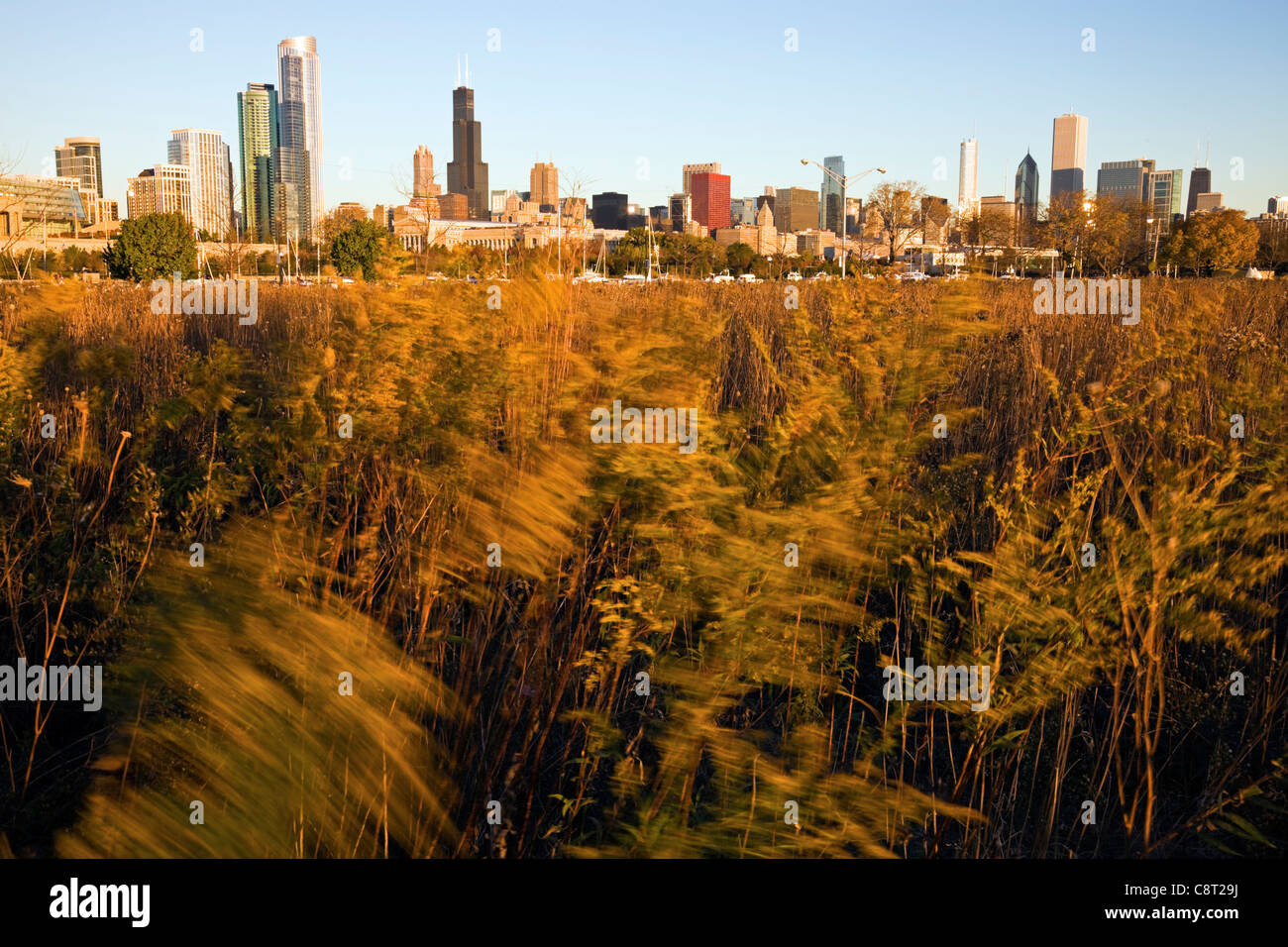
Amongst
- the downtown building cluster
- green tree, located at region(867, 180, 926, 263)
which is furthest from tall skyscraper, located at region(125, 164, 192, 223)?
green tree, located at region(867, 180, 926, 263)

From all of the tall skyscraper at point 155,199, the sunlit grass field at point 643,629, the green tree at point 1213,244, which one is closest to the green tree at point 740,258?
the green tree at point 1213,244

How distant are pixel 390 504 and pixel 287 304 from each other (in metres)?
7.29

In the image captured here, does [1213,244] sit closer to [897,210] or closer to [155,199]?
[897,210]

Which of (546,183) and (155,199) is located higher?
(155,199)

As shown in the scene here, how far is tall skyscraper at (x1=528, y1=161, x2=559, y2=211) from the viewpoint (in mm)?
7081

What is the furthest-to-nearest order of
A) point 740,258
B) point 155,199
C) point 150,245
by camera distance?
1. point 740,258
2. point 155,199
3. point 150,245

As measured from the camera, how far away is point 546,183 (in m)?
7.64

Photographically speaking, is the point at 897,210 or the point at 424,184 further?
the point at 897,210

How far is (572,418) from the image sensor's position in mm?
2688

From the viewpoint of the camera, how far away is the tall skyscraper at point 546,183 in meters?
7.08

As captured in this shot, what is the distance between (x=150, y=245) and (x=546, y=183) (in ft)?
97.7

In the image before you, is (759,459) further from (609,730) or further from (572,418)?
(609,730)

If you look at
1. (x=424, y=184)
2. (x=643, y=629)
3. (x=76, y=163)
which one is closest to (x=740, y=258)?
(x=76, y=163)
